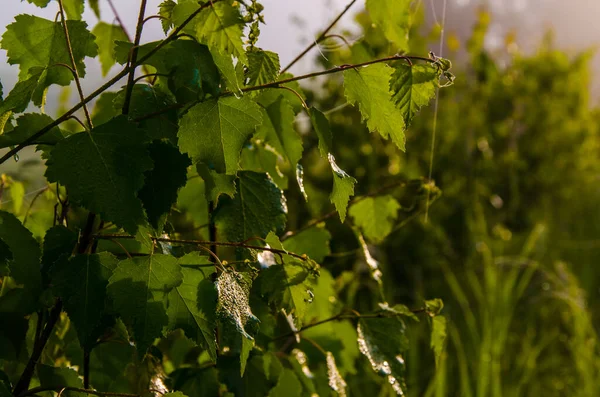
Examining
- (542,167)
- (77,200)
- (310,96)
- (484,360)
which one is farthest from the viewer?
(542,167)

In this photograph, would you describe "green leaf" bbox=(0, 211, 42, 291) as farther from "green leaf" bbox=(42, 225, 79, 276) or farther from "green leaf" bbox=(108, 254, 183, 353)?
"green leaf" bbox=(108, 254, 183, 353)

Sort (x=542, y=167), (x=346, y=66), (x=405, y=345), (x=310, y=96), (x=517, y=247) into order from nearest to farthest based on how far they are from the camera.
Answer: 1. (x=346, y=66)
2. (x=405, y=345)
3. (x=310, y=96)
4. (x=517, y=247)
5. (x=542, y=167)

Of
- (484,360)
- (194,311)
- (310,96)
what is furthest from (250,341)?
(310,96)

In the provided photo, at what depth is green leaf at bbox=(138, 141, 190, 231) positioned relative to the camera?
2.92ft

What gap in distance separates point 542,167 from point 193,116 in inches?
177

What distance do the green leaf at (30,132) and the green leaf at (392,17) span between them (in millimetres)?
462

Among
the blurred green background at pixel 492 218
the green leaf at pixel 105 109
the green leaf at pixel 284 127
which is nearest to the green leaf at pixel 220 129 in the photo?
the green leaf at pixel 284 127

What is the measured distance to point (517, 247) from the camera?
15.2ft

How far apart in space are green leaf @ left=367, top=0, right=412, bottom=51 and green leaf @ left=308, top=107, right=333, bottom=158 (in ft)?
0.75

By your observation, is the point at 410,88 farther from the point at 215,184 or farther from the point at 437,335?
the point at 437,335

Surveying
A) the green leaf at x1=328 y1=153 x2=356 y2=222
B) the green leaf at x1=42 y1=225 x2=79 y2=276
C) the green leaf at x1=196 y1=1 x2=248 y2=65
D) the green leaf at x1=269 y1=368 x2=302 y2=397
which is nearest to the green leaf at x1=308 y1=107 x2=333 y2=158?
the green leaf at x1=328 y1=153 x2=356 y2=222

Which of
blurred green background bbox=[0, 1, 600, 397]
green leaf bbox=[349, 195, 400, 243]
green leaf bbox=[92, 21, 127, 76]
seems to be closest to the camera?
green leaf bbox=[92, 21, 127, 76]

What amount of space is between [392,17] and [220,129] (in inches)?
14.0

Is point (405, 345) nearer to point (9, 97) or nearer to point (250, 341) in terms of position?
point (250, 341)
